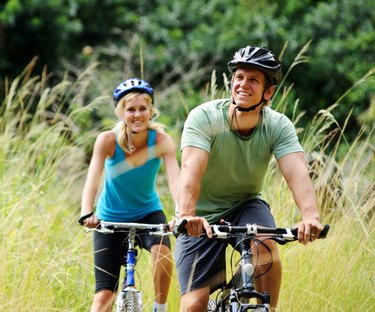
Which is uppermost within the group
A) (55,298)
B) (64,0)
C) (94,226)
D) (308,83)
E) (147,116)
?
(64,0)

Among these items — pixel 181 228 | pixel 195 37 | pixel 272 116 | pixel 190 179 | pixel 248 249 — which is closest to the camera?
pixel 181 228

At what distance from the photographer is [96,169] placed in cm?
572

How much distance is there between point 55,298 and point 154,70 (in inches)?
416

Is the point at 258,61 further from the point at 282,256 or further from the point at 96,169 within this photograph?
the point at 282,256

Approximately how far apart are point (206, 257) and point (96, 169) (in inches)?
→ 48.0

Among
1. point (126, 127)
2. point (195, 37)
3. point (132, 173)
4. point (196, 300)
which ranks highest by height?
point (195, 37)

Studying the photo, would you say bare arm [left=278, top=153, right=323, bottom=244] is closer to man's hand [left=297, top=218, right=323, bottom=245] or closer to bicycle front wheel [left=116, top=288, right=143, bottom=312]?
man's hand [left=297, top=218, right=323, bottom=245]

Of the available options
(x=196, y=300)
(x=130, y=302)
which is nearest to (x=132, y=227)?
(x=130, y=302)

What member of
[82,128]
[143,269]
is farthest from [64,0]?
[143,269]

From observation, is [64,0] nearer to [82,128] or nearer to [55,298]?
[82,128]

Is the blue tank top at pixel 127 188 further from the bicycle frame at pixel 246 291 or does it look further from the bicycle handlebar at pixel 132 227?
the bicycle frame at pixel 246 291

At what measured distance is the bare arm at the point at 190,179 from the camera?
14.7ft

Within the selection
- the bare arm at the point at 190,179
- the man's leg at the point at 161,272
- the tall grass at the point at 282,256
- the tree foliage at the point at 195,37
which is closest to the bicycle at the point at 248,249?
the bare arm at the point at 190,179

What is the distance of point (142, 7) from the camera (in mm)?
17406
